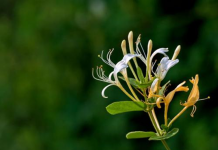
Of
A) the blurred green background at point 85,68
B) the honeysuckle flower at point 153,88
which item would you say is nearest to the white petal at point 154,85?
the honeysuckle flower at point 153,88

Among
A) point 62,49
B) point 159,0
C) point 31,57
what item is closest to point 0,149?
point 31,57

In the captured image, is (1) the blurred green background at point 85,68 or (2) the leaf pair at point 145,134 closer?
(2) the leaf pair at point 145,134

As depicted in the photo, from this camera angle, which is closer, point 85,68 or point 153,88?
point 153,88

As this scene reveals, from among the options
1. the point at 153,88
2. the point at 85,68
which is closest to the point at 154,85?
the point at 153,88

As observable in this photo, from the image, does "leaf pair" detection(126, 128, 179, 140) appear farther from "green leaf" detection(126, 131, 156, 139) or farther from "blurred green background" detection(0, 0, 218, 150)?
"blurred green background" detection(0, 0, 218, 150)

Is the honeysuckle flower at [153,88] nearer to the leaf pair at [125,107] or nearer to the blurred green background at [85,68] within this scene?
the leaf pair at [125,107]

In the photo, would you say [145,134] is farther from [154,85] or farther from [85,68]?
[85,68]
